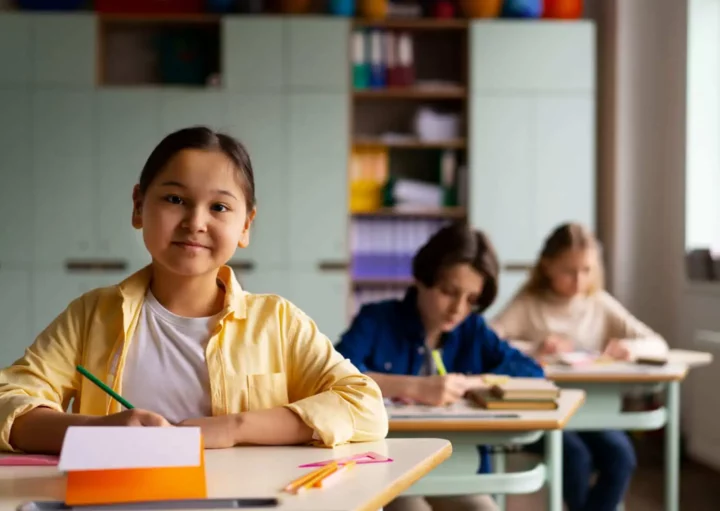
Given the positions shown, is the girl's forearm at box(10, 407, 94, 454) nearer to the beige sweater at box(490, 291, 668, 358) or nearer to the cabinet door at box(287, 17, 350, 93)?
the beige sweater at box(490, 291, 668, 358)

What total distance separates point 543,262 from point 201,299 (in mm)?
2509

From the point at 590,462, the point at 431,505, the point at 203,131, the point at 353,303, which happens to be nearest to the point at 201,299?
the point at 203,131

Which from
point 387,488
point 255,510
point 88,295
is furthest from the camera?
point 88,295

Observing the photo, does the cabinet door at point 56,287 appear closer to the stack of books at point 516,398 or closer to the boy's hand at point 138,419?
the stack of books at point 516,398

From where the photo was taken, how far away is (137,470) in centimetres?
112

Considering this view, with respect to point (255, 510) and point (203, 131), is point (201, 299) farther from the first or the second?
point (255, 510)

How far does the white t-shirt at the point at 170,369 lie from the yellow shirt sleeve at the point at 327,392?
14 centimetres

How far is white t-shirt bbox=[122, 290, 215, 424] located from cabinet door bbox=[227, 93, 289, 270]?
12.9 feet

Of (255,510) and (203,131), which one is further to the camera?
(203,131)

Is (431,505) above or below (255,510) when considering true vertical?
below

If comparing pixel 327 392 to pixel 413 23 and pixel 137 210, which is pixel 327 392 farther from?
pixel 413 23

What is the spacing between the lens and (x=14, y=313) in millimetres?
5535

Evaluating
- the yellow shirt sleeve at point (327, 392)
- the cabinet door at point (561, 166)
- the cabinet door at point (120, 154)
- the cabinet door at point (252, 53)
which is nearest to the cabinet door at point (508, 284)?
the cabinet door at point (561, 166)

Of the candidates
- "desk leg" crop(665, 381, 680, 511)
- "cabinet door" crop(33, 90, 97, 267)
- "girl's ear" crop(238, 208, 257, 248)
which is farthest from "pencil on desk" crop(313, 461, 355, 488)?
"cabinet door" crop(33, 90, 97, 267)
